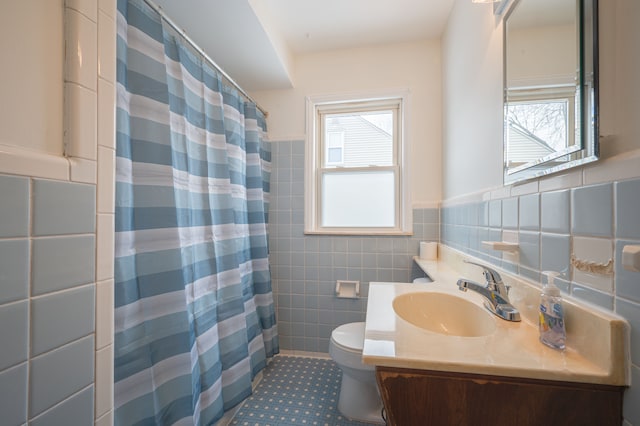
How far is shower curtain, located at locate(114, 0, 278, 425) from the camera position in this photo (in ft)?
3.01

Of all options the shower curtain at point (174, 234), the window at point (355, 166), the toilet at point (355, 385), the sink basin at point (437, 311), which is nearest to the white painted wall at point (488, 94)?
the window at point (355, 166)

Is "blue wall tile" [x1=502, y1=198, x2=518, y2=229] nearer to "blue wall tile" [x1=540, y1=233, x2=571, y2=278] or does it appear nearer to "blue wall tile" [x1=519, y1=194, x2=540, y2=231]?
"blue wall tile" [x1=519, y1=194, x2=540, y2=231]

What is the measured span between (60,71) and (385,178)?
1977 mm

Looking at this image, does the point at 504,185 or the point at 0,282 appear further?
the point at 504,185

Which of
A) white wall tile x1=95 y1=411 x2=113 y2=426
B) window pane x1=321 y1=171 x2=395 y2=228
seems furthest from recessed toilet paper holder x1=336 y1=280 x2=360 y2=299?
white wall tile x1=95 y1=411 x2=113 y2=426

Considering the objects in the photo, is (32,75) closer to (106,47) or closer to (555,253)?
(106,47)

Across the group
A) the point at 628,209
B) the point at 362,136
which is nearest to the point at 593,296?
the point at 628,209

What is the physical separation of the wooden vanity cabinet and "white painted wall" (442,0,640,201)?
0.46 m

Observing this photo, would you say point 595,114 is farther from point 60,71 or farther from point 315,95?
point 315,95

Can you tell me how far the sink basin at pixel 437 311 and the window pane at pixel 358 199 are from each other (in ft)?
3.54

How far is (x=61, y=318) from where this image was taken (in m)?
0.52

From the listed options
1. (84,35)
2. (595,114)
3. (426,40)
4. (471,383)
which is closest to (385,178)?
(426,40)

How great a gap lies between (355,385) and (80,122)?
1664mm

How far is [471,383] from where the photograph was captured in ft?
1.90
